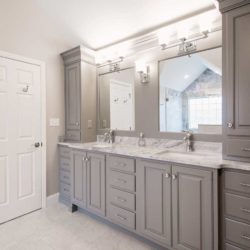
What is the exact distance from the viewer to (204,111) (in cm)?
225

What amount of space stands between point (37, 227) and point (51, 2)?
3008mm

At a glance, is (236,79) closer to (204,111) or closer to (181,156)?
(204,111)

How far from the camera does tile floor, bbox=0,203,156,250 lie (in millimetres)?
2072

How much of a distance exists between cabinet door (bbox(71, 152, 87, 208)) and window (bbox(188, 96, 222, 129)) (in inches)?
56.2

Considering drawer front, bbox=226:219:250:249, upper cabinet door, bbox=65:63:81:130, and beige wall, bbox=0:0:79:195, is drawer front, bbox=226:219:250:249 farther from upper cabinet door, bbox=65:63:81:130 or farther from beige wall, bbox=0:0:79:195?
beige wall, bbox=0:0:79:195

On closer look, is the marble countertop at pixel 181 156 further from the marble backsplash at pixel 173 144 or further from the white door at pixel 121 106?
Result: the white door at pixel 121 106

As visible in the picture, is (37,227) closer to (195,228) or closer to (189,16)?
(195,228)

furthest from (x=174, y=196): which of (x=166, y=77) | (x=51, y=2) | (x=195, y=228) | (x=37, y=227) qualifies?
(x=51, y=2)

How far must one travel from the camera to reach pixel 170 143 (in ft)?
8.11

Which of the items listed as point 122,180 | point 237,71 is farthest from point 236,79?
point 122,180

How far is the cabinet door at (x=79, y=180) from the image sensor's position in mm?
2666

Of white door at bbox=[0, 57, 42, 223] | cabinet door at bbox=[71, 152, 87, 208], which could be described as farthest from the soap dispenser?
white door at bbox=[0, 57, 42, 223]

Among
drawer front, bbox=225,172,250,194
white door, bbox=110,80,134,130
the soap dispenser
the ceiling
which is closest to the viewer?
drawer front, bbox=225,172,250,194

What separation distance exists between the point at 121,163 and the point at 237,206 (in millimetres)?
1153
